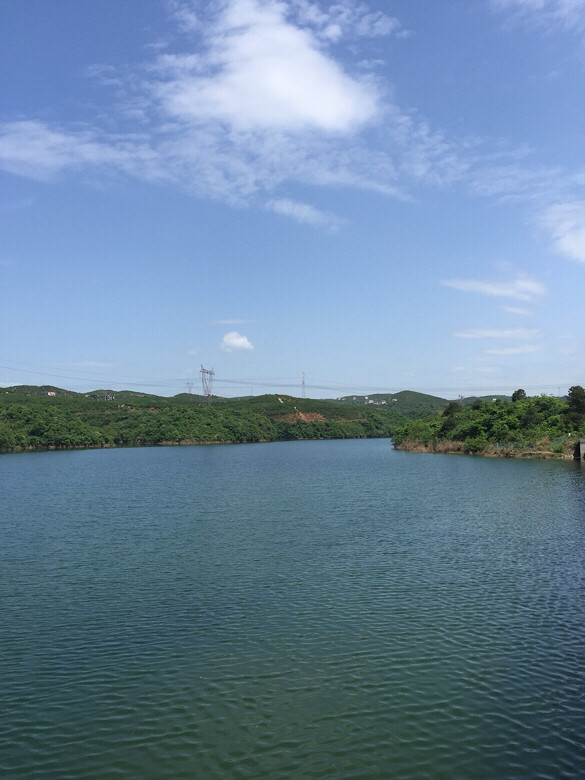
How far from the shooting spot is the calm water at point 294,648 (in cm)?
986

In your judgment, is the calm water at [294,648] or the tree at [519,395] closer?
the calm water at [294,648]

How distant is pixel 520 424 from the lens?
278 ft

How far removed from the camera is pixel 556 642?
14.5 m

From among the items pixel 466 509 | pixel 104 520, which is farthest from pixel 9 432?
pixel 466 509

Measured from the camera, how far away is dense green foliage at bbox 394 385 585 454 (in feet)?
260

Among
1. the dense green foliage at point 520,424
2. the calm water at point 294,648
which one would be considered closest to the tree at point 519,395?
the dense green foliage at point 520,424

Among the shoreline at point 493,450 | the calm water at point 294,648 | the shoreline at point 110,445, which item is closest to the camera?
the calm water at point 294,648

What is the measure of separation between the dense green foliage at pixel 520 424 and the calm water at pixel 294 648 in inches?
2018

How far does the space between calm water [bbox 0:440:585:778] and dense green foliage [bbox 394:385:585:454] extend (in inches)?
2018

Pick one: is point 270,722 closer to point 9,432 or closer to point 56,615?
point 56,615

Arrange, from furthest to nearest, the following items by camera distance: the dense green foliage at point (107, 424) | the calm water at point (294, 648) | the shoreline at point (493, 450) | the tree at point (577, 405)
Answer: the dense green foliage at point (107, 424), the tree at point (577, 405), the shoreline at point (493, 450), the calm water at point (294, 648)

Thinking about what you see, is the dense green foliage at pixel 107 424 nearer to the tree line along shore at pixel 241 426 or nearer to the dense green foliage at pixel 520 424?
the tree line along shore at pixel 241 426

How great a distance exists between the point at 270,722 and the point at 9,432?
413 ft

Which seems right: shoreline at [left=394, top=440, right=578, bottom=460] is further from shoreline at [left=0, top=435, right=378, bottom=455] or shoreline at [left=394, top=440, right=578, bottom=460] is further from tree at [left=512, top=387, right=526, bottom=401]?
shoreline at [left=0, top=435, right=378, bottom=455]
